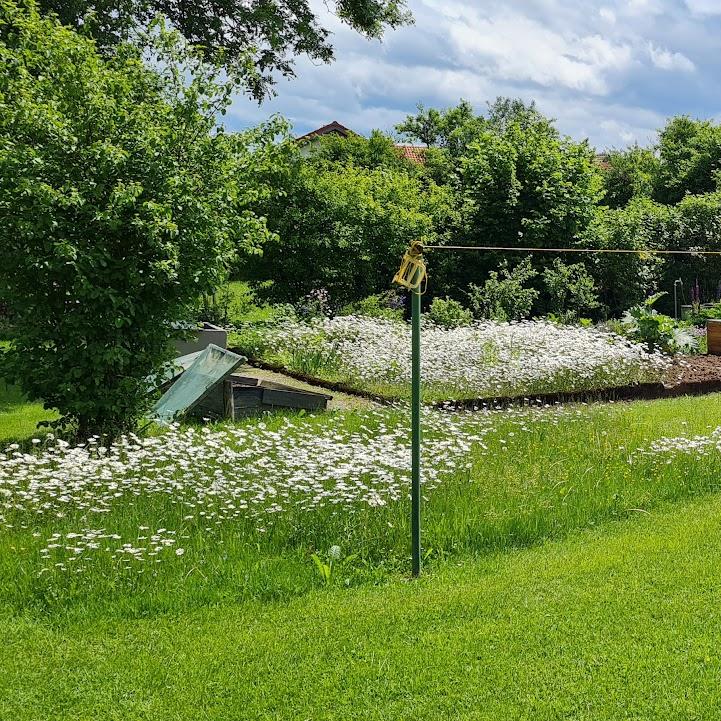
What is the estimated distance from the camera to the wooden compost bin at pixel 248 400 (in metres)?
8.70

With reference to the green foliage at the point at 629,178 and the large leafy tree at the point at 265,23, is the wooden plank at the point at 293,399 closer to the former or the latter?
the large leafy tree at the point at 265,23

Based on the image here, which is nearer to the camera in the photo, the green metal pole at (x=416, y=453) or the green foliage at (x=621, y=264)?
the green metal pole at (x=416, y=453)

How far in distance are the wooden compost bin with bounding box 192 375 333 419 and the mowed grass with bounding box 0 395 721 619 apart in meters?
2.12

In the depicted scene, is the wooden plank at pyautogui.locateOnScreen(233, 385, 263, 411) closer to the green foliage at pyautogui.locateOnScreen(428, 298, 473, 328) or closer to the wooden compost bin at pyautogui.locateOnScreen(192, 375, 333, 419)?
the wooden compost bin at pyautogui.locateOnScreen(192, 375, 333, 419)

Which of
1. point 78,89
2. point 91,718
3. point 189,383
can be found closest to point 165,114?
point 78,89

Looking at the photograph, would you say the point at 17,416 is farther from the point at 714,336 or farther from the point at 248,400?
the point at 714,336

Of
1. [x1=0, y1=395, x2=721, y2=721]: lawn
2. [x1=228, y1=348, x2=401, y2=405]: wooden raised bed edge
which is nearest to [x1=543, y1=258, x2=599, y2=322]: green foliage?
[x1=228, y1=348, x2=401, y2=405]: wooden raised bed edge

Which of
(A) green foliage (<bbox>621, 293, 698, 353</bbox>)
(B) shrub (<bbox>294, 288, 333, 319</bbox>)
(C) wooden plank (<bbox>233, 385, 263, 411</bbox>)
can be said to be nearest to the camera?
(C) wooden plank (<bbox>233, 385, 263, 411</bbox>)

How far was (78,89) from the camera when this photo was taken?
687 centimetres

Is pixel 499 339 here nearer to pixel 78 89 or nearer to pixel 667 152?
pixel 78 89

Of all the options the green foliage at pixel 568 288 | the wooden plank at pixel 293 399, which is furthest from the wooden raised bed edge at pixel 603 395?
the green foliage at pixel 568 288

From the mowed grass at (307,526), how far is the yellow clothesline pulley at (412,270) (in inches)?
61.4

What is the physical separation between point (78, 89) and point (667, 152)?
2660cm

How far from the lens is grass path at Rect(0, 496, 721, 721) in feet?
10.4
